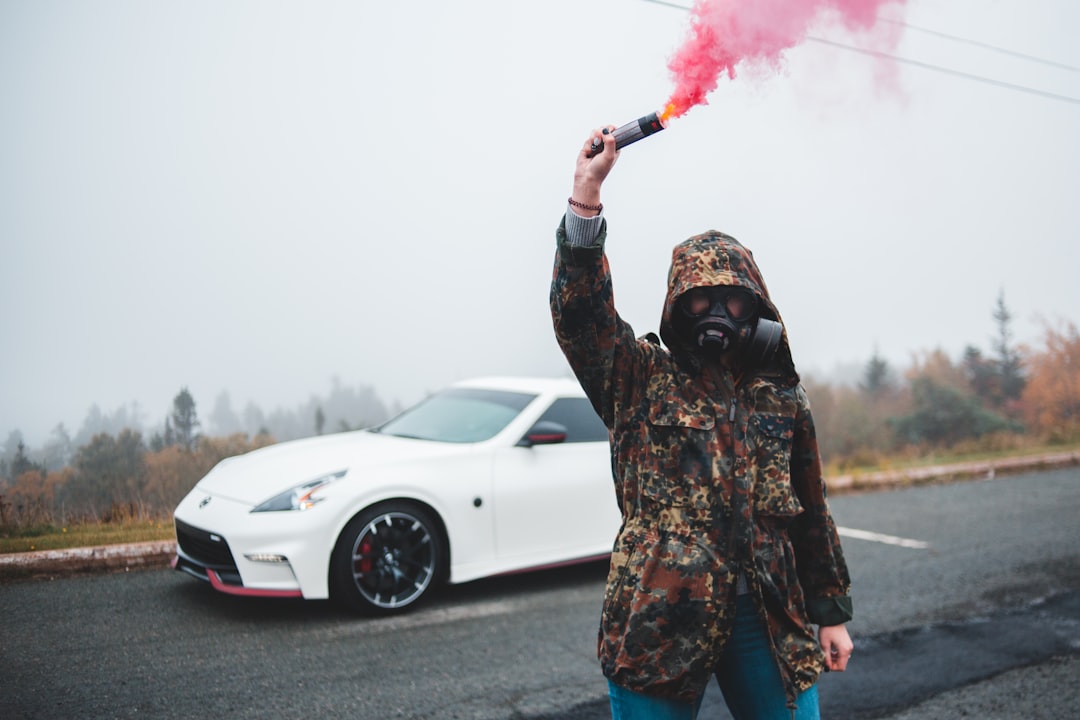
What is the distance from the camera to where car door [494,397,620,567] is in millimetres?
5977

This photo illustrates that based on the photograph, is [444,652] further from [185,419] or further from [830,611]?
[185,419]

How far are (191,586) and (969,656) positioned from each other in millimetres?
4971

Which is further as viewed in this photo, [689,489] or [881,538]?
[881,538]

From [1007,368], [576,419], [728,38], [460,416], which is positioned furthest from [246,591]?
[1007,368]

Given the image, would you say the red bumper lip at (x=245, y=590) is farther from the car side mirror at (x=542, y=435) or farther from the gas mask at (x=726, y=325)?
the gas mask at (x=726, y=325)

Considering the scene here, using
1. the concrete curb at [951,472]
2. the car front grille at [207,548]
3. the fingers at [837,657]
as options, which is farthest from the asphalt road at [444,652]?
the concrete curb at [951,472]

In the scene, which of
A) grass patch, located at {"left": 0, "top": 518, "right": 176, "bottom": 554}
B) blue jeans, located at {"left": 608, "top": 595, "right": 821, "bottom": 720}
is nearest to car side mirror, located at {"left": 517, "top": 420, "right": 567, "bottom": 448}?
grass patch, located at {"left": 0, "top": 518, "right": 176, "bottom": 554}

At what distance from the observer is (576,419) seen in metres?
6.62

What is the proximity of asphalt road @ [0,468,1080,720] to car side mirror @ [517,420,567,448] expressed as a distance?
1.13 m

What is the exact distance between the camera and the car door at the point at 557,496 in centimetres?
598

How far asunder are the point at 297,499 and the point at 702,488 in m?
3.62

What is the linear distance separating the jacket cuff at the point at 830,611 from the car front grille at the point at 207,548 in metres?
3.69

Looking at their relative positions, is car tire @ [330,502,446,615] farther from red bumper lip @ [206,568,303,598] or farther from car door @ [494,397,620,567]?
car door @ [494,397,620,567]

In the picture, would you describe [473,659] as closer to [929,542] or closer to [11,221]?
[11,221]
